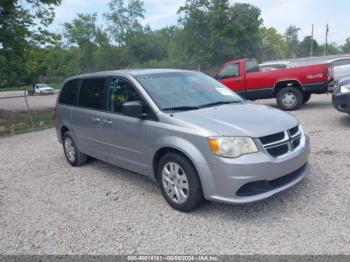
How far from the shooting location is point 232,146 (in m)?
3.35

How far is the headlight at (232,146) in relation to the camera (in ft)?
11.0

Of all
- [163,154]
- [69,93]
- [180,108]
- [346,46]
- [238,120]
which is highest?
[346,46]

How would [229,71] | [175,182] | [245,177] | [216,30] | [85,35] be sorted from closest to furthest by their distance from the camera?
[245,177] → [175,182] → [229,71] → [216,30] → [85,35]

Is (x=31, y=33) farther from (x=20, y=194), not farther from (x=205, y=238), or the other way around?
(x=205, y=238)

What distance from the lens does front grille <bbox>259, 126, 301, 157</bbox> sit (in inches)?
136

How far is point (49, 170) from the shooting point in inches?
237

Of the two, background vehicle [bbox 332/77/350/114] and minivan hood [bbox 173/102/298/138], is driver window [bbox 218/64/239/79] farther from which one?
minivan hood [bbox 173/102/298/138]

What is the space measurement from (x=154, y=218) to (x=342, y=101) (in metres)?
5.60

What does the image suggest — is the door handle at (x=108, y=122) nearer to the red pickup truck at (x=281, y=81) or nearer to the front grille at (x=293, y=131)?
the front grille at (x=293, y=131)

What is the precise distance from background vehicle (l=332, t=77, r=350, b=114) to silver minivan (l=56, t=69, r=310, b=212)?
3.72 metres

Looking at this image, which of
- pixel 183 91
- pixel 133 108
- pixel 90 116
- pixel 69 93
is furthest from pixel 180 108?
pixel 69 93

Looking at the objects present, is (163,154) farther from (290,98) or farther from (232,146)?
(290,98)

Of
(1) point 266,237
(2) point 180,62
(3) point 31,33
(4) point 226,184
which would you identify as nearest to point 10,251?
(4) point 226,184

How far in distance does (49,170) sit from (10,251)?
112 inches
